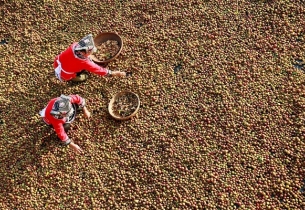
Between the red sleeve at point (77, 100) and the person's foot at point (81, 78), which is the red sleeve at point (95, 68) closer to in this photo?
the person's foot at point (81, 78)

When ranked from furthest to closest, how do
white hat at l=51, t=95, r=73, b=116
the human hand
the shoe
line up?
the shoe
the human hand
white hat at l=51, t=95, r=73, b=116

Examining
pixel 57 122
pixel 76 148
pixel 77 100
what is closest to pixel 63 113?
pixel 57 122

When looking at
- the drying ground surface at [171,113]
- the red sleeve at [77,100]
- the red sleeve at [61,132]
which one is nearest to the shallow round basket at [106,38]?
the drying ground surface at [171,113]

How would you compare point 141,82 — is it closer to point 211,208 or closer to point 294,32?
point 211,208

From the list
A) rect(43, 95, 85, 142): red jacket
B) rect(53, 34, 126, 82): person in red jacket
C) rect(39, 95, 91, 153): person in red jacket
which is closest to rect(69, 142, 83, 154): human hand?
rect(39, 95, 91, 153): person in red jacket

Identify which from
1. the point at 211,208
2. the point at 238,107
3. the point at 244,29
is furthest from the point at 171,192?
the point at 244,29

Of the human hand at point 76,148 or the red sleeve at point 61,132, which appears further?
the human hand at point 76,148

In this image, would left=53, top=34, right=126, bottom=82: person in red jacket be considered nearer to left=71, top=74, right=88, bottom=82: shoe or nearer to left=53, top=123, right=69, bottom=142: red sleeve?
left=71, top=74, right=88, bottom=82: shoe
